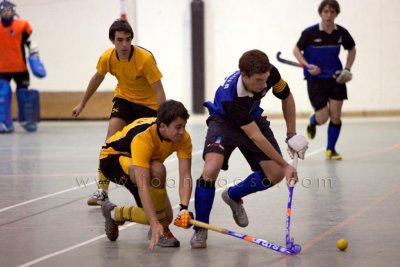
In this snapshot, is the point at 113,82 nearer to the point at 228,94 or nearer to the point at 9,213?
the point at 9,213

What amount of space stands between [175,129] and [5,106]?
900 centimetres

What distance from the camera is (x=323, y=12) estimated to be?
33.5 feet

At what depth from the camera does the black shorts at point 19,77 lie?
46.5 feet

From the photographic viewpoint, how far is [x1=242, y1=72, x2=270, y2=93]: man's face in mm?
5676

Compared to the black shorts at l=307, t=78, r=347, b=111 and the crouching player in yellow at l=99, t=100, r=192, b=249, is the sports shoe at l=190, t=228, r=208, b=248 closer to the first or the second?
the crouching player in yellow at l=99, t=100, r=192, b=249

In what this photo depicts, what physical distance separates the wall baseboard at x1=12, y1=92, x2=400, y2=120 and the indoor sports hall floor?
4.25 metres

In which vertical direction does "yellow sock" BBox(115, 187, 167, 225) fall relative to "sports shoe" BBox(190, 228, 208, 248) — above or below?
above

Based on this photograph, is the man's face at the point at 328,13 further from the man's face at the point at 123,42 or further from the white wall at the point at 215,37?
the white wall at the point at 215,37

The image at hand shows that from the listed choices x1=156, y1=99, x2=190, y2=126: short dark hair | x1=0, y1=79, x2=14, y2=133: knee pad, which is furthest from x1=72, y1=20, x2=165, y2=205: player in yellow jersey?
x1=0, y1=79, x2=14, y2=133: knee pad

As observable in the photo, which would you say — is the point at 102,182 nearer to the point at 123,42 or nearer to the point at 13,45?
the point at 123,42

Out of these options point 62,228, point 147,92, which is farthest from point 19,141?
point 62,228

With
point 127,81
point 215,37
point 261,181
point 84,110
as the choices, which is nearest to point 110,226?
point 261,181

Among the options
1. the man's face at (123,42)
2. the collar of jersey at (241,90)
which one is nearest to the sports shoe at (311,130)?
the man's face at (123,42)

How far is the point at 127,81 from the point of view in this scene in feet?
24.8
